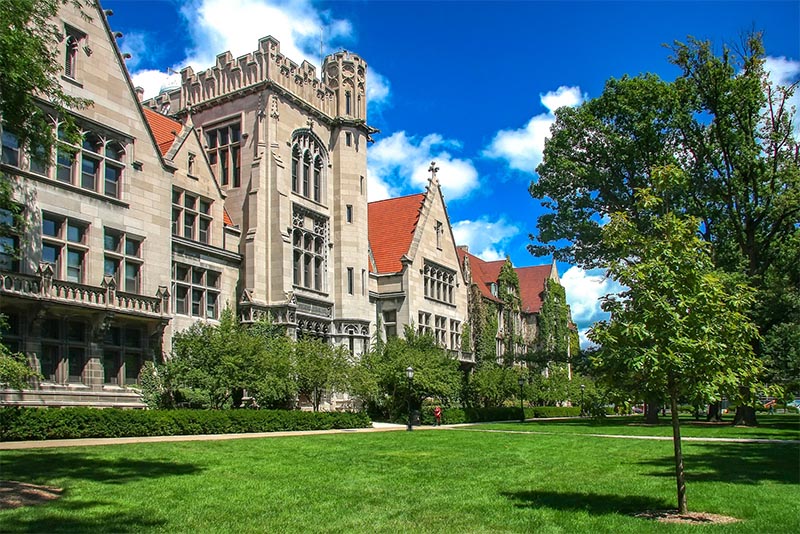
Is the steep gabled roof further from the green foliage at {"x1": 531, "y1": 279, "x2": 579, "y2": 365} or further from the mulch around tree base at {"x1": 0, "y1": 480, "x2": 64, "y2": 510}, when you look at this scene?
the mulch around tree base at {"x1": 0, "y1": 480, "x2": 64, "y2": 510}

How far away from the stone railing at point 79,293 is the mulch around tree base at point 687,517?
2203 cm

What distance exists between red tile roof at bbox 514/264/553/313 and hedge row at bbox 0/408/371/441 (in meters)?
54.3

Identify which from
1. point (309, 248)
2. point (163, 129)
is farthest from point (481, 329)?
point (163, 129)

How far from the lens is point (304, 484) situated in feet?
46.6

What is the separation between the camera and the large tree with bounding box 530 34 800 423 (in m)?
39.8

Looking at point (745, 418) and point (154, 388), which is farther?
point (745, 418)

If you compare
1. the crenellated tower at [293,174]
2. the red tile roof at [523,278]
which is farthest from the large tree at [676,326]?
the red tile roof at [523,278]

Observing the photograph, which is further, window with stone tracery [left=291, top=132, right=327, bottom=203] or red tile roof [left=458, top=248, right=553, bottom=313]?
red tile roof [left=458, top=248, right=553, bottom=313]

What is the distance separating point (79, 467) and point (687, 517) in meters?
11.4

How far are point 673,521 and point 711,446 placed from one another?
1607 cm

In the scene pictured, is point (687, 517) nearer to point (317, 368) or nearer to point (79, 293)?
point (79, 293)

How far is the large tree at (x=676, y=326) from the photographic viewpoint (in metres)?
11.4

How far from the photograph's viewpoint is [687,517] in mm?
11477

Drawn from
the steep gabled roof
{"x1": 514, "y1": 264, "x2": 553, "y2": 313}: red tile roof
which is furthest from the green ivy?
the steep gabled roof
